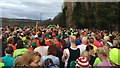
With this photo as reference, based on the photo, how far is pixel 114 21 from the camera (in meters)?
38.6

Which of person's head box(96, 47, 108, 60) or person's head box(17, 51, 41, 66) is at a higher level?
person's head box(17, 51, 41, 66)

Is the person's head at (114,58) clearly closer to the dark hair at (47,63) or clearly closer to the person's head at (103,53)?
the person's head at (103,53)

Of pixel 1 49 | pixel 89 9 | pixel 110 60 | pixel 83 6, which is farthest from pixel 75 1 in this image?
pixel 110 60

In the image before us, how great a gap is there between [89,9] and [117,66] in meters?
46.8

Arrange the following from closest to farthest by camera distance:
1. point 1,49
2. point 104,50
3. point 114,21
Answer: point 104,50 < point 1,49 < point 114,21

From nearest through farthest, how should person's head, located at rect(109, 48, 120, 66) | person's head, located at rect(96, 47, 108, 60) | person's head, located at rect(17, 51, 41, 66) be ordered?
1. person's head, located at rect(17, 51, 41, 66)
2. person's head, located at rect(109, 48, 120, 66)
3. person's head, located at rect(96, 47, 108, 60)

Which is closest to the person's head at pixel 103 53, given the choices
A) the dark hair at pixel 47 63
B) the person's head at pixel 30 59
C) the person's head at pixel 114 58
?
the person's head at pixel 114 58

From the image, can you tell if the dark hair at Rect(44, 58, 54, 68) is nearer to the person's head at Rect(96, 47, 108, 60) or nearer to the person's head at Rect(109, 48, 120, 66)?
the person's head at Rect(96, 47, 108, 60)

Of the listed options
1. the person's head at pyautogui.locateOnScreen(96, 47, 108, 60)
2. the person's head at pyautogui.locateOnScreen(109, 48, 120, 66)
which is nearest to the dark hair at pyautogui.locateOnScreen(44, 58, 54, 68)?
the person's head at pyautogui.locateOnScreen(96, 47, 108, 60)

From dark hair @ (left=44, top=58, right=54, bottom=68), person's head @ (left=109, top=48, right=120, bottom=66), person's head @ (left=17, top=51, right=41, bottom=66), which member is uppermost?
person's head @ (left=17, top=51, right=41, bottom=66)

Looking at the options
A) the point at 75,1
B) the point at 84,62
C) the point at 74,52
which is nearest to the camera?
the point at 84,62

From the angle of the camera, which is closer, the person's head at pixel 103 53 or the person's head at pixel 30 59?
the person's head at pixel 30 59

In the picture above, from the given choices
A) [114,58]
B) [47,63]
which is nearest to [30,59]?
[47,63]

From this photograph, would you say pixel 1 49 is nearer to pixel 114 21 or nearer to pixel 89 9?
pixel 114 21
